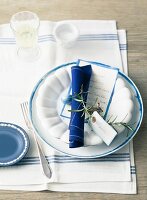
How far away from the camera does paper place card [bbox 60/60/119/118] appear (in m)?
0.96

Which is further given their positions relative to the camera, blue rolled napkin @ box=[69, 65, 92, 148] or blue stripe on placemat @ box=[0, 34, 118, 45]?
blue stripe on placemat @ box=[0, 34, 118, 45]

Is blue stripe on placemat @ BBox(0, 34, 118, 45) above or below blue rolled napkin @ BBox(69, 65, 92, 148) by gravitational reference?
above

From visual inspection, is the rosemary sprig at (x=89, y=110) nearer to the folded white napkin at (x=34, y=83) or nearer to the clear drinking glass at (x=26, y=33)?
the folded white napkin at (x=34, y=83)

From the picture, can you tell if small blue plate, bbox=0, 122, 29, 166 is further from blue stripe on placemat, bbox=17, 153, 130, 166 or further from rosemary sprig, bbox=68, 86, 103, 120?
rosemary sprig, bbox=68, 86, 103, 120

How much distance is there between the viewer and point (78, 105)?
93 centimetres

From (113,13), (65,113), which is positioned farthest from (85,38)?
(65,113)

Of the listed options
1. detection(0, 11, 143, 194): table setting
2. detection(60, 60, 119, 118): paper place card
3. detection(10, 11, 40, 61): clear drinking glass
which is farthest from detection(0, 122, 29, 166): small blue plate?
detection(10, 11, 40, 61): clear drinking glass

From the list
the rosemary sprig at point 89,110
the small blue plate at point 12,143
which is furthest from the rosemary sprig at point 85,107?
the small blue plate at point 12,143

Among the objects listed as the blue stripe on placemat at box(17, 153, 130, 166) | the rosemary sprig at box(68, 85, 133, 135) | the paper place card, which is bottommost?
the blue stripe on placemat at box(17, 153, 130, 166)

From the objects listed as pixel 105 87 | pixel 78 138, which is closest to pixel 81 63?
pixel 105 87

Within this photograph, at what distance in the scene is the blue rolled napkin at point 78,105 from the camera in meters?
0.88

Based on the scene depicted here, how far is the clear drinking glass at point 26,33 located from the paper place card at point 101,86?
0.48 ft

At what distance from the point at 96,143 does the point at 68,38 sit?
0.32 meters

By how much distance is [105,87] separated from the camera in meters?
0.98
